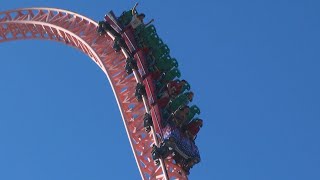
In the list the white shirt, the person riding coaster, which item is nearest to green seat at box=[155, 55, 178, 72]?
the white shirt

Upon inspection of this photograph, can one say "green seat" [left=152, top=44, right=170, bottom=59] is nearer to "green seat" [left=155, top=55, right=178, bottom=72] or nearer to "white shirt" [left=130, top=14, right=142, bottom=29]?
"green seat" [left=155, top=55, right=178, bottom=72]

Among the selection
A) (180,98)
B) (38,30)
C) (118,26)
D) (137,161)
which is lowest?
(137,161)

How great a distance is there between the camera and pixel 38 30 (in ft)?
118

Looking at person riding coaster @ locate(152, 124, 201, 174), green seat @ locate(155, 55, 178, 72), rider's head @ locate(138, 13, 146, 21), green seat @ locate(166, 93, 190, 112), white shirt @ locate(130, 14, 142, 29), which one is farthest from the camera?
rider's head @ locate(138, 13, 146, 21)

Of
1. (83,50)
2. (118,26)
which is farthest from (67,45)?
(118,26)

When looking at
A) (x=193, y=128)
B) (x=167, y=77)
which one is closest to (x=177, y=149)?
(x=193, y=128)

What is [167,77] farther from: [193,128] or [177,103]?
[193,128]

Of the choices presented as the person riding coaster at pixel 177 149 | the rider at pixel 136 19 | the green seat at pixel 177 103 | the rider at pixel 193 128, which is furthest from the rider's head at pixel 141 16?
the person riding coaster at pixel 177 149

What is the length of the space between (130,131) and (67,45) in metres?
8.10

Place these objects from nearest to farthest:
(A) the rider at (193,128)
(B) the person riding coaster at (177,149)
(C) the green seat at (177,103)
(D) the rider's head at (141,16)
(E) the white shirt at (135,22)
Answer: (B) the person riding coaster at (177,149) → (C) the green seat at (177,103) → (A) the rider at (193,128) → (E) the white shirt at (135,22) → (D) the rider's head at (141,16)

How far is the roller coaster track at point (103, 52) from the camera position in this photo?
89.7ft

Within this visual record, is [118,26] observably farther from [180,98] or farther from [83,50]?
[180,98]

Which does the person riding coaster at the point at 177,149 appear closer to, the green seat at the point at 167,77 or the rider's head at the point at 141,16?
the green seat at the point at 167,77

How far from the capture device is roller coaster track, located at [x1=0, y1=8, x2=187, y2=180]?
89.7 ft
